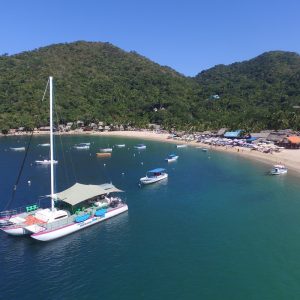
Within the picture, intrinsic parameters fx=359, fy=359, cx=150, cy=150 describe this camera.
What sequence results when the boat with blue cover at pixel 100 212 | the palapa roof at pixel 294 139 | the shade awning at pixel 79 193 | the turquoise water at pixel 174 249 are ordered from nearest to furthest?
the turquoise water at pixel 174 249
the boat with blue cover at pixel 100 212
the shade awning at pixel 79 193
the palapa roof at pixel 294 139

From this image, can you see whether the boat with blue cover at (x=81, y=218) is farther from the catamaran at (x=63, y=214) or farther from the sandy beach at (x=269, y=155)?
the sandy beach at (x=269, y=155)

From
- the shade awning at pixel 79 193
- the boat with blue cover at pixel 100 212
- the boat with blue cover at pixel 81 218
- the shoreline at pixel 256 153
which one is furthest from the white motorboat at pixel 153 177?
the shoreline at pixel 256 153

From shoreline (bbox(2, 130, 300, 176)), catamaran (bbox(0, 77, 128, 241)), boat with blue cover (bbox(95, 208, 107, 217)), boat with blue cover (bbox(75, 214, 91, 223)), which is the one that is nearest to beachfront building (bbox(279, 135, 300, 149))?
shoreline (bbox(2, 130, 300, 176))

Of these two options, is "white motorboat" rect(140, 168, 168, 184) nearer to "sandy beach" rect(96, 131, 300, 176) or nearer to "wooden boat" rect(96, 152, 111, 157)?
"sandy beach" rect(96, 131, 300, 176)

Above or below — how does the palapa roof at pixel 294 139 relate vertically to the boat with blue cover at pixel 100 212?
above

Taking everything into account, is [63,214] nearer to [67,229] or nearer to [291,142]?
[67,229]

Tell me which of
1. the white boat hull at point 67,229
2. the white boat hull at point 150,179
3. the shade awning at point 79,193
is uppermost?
the shade awning at point 79,193

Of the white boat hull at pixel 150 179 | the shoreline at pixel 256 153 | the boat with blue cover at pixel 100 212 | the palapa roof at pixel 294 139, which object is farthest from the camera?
the palapa roof at pixel 294 139
